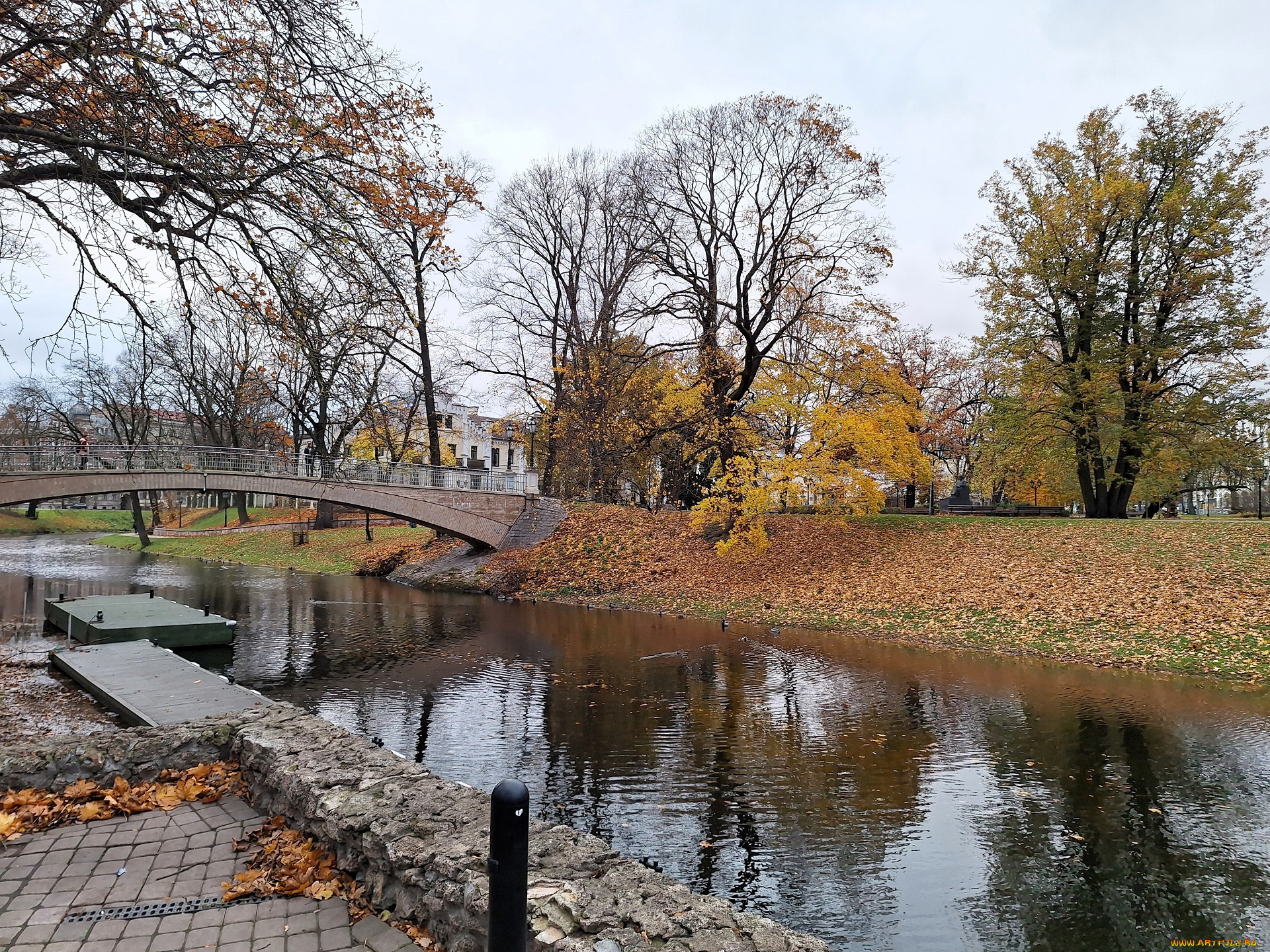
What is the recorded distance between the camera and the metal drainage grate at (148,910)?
3686 millimetres

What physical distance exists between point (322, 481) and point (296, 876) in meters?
24.6

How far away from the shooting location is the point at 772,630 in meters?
16.6

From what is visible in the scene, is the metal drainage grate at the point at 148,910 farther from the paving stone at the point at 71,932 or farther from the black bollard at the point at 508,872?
the black bollard at the point at 508,872

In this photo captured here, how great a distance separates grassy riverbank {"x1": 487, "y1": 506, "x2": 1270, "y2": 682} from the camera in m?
13.8

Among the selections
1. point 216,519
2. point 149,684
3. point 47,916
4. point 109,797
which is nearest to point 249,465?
point 149,684

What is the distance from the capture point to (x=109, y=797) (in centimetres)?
509

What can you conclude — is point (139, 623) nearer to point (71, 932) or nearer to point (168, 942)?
point (71, 932)

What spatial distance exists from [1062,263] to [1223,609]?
14077mm

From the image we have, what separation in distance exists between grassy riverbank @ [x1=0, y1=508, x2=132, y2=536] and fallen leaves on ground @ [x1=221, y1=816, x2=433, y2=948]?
6610cm

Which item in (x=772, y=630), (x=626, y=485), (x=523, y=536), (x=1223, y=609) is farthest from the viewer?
(x=626, y=485)

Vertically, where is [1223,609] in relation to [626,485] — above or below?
below

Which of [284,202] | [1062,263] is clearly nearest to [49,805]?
[284,202]

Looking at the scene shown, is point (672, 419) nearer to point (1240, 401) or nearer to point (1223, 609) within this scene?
point (1223, 609)

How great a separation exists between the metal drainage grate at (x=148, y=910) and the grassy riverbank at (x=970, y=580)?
46.2 feet
